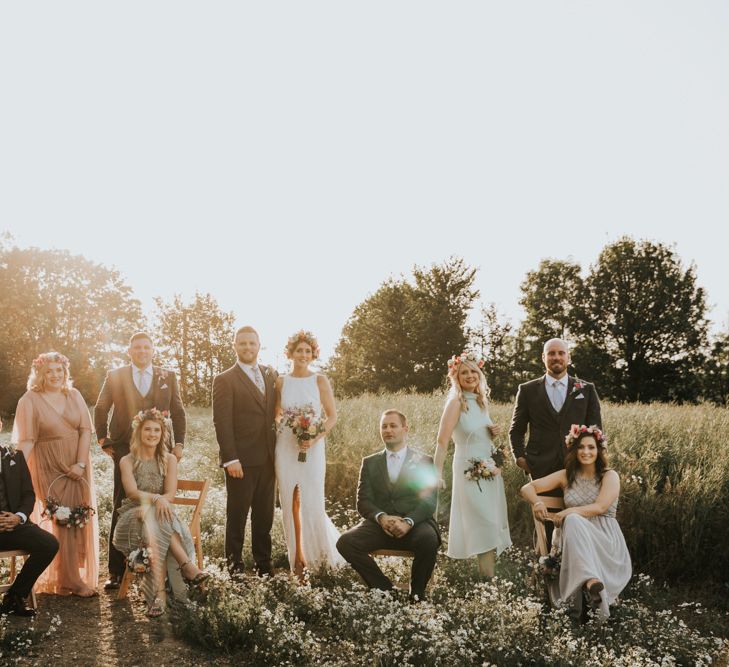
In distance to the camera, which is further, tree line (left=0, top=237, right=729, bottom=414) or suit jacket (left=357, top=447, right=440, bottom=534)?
tree line (left=0, top=237, right=729, bottom=414)

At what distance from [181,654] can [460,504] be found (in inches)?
115

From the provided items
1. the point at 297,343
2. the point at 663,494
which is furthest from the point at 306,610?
the point at 663,494

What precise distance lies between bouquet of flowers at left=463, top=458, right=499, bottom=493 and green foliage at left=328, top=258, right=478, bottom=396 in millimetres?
30186

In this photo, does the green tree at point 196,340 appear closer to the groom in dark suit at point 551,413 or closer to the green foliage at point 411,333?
the green foliage at point 411,333

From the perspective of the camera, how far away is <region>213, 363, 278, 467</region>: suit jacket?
7.03 m

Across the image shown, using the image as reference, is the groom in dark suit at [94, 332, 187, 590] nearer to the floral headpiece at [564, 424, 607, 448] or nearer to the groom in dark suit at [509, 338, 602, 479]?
the groom in dark suit at [509, 338, 602, 479]

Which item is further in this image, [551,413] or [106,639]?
[551,413]

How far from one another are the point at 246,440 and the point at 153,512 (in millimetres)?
1097

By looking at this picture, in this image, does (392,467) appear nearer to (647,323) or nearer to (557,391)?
(557,391)

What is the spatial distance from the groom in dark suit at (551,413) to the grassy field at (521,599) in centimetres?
116

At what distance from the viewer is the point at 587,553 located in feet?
20.1

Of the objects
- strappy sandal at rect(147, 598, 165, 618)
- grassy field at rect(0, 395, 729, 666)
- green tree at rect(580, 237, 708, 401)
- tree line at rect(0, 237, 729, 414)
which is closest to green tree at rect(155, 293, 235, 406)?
tree line at rect(0, 237, 729, 414)

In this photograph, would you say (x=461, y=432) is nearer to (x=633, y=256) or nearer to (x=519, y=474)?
(x=519, y=474)

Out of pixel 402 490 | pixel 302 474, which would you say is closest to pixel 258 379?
pixel 302 474
